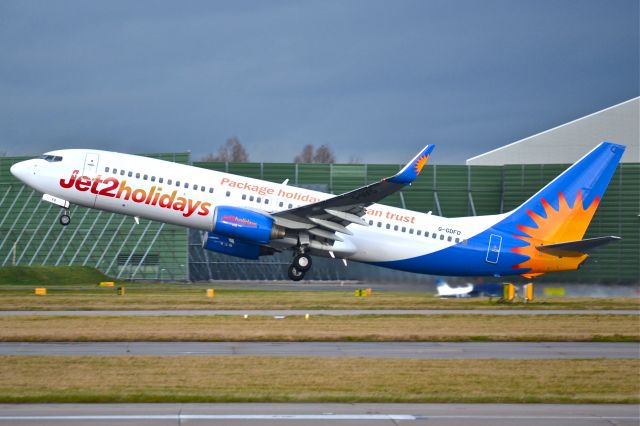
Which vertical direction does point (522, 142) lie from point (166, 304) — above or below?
above

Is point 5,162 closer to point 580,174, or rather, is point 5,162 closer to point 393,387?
point 580,174

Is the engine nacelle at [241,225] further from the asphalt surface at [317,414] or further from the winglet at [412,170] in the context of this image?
the asphalt surface at [317,414]

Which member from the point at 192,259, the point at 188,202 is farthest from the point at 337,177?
the point at 188,202

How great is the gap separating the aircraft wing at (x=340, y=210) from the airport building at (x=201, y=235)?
861 inches

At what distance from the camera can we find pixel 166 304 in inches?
1517

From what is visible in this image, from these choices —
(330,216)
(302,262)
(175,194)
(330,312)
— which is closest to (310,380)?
(330,312)

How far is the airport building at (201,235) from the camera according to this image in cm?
6272

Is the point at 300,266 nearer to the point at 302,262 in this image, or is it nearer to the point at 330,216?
the point at 302,262

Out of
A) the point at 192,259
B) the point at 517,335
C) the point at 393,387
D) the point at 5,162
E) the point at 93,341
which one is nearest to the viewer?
the point at 393,387

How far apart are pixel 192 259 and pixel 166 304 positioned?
25338 mm

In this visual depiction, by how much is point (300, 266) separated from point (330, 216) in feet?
8.41

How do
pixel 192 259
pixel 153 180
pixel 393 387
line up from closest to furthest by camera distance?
pixel 393 387, pixel 153 180, pixel 192 259

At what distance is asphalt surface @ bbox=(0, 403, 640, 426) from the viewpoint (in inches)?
556

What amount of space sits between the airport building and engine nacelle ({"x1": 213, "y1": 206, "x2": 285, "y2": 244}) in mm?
23196
